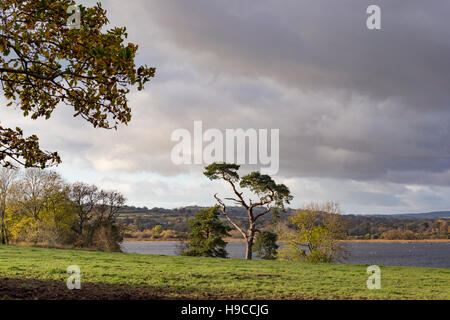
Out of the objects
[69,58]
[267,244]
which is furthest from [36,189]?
[69,58]

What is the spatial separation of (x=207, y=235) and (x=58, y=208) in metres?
19.1

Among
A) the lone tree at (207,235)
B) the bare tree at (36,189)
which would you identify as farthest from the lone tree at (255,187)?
the bare tree at (36,189)

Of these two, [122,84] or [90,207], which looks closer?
[122,84]

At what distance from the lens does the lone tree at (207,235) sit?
1688 inches

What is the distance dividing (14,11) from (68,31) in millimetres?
1141

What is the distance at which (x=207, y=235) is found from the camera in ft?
146

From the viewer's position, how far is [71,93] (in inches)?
329

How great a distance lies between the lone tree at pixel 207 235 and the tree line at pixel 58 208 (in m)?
9.07

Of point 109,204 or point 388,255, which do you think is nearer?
point 109,204

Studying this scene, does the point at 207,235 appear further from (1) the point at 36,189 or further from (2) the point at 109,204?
(1) the point at 36,189

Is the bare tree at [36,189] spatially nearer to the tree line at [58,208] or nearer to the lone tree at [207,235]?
the tree line at [58,208]

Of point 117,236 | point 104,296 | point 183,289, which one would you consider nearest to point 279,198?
point 117,236

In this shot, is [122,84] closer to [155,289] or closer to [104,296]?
[104,296]

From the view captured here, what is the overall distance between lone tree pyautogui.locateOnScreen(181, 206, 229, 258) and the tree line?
907 cm
